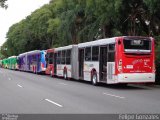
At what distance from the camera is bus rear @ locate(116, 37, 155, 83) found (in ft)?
80.1

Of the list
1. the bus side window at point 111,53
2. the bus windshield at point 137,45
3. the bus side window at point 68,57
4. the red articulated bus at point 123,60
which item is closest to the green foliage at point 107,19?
the bus windshield at point 137,45

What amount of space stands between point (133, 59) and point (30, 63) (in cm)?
3706

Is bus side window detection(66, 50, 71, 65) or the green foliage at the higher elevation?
the green foliage

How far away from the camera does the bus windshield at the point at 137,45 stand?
24.8 metres

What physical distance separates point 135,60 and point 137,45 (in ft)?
2.94

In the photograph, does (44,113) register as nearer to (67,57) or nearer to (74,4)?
(67,57)

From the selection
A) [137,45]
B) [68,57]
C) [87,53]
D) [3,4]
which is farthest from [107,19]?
[137,45]

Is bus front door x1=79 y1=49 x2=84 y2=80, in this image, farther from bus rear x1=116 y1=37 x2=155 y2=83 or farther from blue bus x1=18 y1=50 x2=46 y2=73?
blue bus x1=18 y1=50 x2=46 y2=73

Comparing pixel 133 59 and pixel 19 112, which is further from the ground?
pixel 133 59

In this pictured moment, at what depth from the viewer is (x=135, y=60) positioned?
2484cm

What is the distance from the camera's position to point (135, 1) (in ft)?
106

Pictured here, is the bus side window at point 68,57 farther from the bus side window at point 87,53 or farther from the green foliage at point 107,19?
the bus side window at point 87,53

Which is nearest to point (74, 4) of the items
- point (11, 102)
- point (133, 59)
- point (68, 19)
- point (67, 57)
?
A: point (68, 19)

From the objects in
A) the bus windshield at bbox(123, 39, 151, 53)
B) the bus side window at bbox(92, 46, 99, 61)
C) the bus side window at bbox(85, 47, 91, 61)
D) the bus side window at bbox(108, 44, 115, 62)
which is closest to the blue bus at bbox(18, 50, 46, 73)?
the bus side window at bbox(85, 47, 91, 61)
